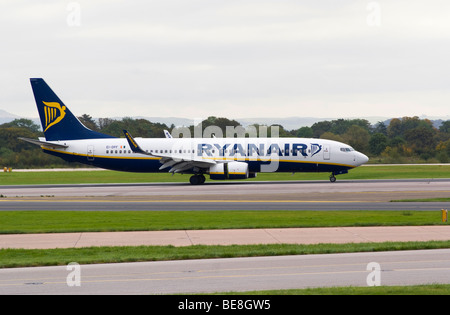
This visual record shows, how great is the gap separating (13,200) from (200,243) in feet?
71.3

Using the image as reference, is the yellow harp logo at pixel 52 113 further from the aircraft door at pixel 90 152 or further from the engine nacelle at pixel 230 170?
the engine nacelle at pixel 230 170

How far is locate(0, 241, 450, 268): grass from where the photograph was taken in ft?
59.3

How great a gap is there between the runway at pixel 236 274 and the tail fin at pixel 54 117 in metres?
39.5

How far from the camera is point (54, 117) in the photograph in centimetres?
5491

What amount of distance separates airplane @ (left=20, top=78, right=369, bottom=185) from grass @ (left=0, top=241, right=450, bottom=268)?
1186 inches

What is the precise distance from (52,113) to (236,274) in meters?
42.5

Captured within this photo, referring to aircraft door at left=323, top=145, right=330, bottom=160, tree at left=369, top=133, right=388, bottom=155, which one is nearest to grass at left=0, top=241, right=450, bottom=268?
aircraft door at left=323, top=145, right=330, bottom=160

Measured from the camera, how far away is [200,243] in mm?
21438

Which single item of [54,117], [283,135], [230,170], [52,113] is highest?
[52,113]

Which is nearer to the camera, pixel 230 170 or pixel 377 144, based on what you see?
pixel 230 170

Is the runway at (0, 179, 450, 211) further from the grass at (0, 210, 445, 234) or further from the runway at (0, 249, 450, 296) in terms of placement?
the runway at (0, 249, 450, 296)

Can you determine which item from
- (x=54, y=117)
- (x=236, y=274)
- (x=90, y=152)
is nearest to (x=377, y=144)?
(x=90, y=152)

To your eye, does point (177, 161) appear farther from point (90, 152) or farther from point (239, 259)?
point (239, 259)
